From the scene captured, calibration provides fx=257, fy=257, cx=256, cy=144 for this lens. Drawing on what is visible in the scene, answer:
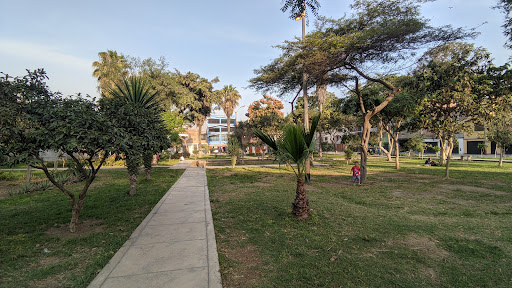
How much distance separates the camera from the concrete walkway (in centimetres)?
325

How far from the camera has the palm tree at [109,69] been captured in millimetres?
26422

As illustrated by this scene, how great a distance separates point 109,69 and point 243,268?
29.8 meters

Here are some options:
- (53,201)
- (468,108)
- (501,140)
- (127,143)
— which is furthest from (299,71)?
(501,140)

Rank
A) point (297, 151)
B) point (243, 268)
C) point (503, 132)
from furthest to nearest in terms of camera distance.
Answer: point (503, 132) < point (297, 151) < point (243, 268)

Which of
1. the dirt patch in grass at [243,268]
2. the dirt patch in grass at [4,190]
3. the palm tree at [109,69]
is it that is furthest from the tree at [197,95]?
the dirt patch in grass at [243,268]

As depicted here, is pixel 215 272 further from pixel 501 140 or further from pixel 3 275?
pixel 501 140

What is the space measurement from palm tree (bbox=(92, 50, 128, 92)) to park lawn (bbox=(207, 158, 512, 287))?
79.0 ft

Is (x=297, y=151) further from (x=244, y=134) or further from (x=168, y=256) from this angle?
(x=244, y=134)

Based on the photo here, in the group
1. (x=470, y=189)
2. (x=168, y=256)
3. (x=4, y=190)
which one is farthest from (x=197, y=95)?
(x=168, y=256)

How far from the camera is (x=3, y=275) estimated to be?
351 centimetres

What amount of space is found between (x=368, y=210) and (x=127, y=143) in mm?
6071

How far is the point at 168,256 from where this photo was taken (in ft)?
13.0

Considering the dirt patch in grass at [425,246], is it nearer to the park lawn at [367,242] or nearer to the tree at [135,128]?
the park lawn at [367,242]

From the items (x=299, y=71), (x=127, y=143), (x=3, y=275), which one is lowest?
(x=3, y=275)
